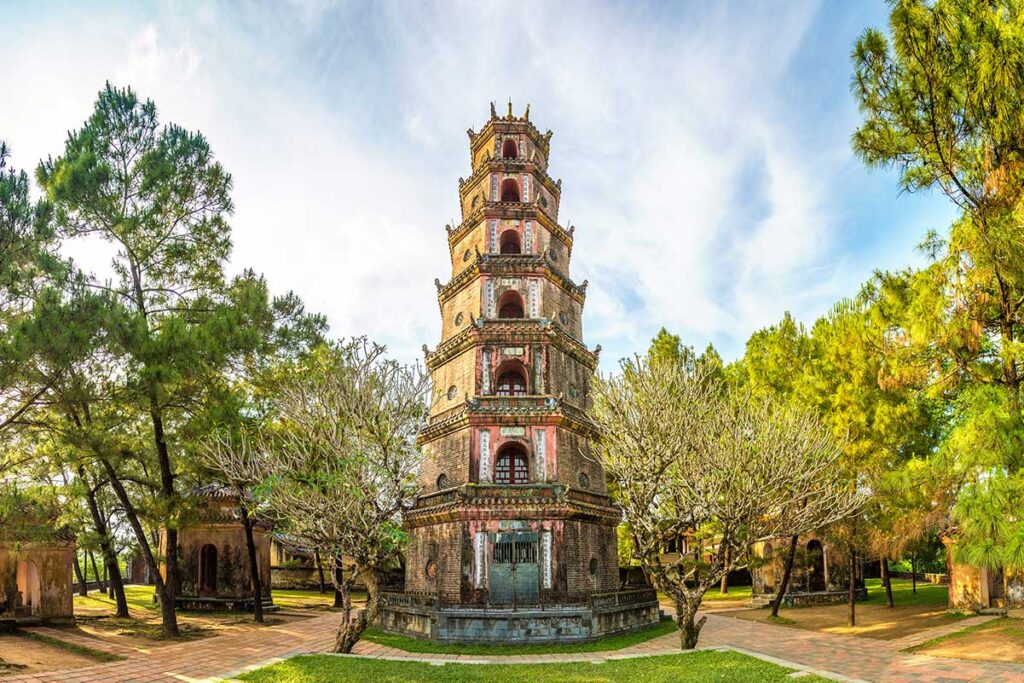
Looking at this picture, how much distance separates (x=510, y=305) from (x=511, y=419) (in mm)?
5057

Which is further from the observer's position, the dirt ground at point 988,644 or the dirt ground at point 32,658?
the dirt ground at point 988,644

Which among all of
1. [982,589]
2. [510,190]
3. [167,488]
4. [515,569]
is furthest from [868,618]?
[167,488]

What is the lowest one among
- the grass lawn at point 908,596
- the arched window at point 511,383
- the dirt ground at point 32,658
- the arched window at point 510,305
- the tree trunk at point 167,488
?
the grass lawn at point 908,596

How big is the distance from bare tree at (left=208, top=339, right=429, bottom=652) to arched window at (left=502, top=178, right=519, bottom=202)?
416 inches

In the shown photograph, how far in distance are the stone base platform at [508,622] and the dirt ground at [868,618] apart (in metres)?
8.40

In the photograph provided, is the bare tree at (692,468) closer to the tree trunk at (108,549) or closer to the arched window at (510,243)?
the arched window at (510,243)

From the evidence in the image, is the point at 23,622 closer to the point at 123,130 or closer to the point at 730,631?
the point at 123,130

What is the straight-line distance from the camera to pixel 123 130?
20938 millimetres

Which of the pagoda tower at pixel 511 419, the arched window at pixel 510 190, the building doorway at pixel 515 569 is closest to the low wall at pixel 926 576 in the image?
the pagoda tower at pixel 511 419

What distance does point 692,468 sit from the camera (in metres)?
18.0

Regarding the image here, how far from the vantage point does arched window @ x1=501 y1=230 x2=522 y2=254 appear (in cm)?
2691

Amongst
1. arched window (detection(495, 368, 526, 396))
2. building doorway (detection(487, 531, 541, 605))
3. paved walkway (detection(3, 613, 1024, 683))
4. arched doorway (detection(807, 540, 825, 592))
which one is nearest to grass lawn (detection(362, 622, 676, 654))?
paved walkway (detection(3, 613, 1024, 683))

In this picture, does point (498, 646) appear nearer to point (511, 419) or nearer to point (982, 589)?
point (511, 419)

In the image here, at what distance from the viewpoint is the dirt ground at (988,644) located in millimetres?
16484
